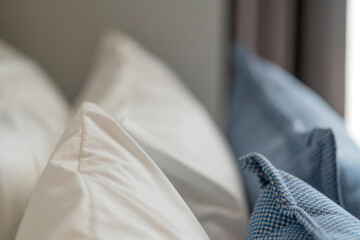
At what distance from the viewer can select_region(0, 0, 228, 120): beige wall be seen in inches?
47.4

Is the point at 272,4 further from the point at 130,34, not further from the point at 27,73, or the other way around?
the point at 27,73

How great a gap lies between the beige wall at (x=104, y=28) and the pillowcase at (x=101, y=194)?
90cm

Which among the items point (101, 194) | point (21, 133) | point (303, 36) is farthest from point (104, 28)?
point (101, 194)

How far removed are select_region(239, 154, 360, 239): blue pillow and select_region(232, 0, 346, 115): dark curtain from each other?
3.08ft

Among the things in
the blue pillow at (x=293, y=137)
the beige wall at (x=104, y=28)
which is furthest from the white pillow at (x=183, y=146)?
the beige wall at (x=104, y=28)

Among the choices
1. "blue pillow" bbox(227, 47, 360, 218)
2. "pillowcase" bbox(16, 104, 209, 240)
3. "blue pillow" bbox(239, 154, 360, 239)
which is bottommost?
"blue pillow" bbox(227, 47, 360, 218)

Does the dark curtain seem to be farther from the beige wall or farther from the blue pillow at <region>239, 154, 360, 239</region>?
the blue pillow at <region>239, 154, 360, 239</region>

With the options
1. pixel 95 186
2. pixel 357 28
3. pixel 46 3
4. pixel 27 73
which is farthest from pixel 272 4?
pixel 95 186

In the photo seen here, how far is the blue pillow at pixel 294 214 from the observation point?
→ 0.28 metres

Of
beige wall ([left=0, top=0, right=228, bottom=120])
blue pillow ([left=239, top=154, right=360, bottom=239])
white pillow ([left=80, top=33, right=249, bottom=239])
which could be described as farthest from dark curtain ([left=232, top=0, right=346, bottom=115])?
blue pillow ([left=239, top=154, right=360, bottom=239])

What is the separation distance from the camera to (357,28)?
1.21 meters

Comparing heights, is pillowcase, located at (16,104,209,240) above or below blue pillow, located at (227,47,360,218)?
above

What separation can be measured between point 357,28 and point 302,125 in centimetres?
80

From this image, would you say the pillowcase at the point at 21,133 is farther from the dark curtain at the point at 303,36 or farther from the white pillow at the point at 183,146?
the dark curtain at the point at 303,36
